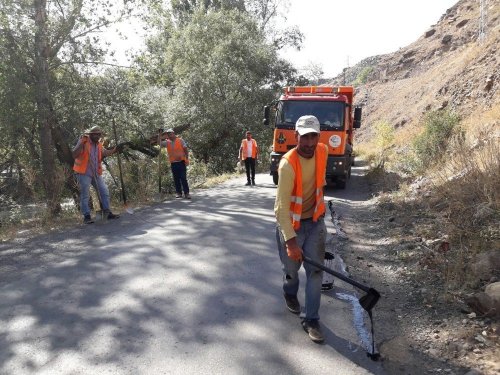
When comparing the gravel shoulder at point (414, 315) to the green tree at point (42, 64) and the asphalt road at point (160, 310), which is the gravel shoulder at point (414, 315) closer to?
the asphalt road at point (160, 310)

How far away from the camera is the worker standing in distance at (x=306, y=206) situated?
142 inches

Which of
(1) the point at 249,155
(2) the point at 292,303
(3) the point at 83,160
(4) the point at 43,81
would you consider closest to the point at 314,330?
(2) the point at 292,303

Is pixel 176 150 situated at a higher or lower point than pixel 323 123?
lower

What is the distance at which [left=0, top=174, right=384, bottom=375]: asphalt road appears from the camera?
3.40 metres

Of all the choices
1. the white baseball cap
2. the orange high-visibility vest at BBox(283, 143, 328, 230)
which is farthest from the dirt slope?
the white baseball cap

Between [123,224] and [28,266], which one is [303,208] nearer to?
[28,266]

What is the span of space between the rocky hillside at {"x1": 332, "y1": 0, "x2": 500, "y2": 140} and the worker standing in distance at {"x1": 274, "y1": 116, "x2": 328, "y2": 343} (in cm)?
926

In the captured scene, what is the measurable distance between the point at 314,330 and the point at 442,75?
105 feet

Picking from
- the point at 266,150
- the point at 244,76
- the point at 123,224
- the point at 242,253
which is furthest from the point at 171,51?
the point at 242,253

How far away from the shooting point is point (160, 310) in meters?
4.31

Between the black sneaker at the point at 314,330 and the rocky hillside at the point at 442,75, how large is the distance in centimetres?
948

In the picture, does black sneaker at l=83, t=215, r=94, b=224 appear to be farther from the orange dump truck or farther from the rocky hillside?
the rocky hillside

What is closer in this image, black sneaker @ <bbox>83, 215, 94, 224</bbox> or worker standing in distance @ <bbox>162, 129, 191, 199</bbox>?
black sneaker @ <bbox>83, 215, 94, 224</bbox>

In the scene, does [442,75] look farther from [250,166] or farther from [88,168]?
[88,168]
